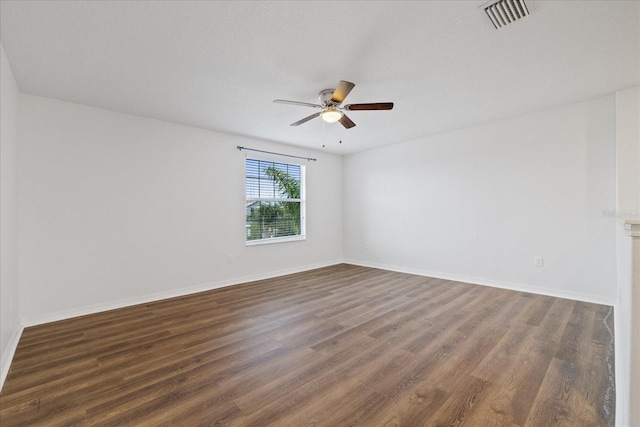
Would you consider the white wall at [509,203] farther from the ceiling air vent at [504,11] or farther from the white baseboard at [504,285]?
the ceiling air vent at [504,11]

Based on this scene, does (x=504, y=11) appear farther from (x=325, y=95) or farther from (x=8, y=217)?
(x=8, y=217)

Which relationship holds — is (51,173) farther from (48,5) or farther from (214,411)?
(214,411)

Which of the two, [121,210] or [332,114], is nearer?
[332,114]

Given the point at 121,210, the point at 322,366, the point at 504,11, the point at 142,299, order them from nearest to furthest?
the point at 504,11 < the point at 322,366 < the point at 121,210 < the point at 142,299

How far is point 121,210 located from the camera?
11.8 feet

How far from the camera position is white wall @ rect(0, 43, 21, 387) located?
2.17 metres

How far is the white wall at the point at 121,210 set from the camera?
10.1 ft

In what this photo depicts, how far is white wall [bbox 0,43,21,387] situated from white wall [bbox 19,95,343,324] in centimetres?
24

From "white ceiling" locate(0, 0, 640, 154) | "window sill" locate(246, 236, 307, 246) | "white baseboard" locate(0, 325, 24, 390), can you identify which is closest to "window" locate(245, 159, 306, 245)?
"window sill" locate(246, 236, 307, 246)

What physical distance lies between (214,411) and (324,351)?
3.14 feet

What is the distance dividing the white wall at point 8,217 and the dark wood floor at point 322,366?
0.57 ft

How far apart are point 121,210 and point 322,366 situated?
3.17 m

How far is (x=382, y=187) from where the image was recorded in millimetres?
5723

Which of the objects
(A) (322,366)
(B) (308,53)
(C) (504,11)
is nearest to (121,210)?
(B) (308,53)
